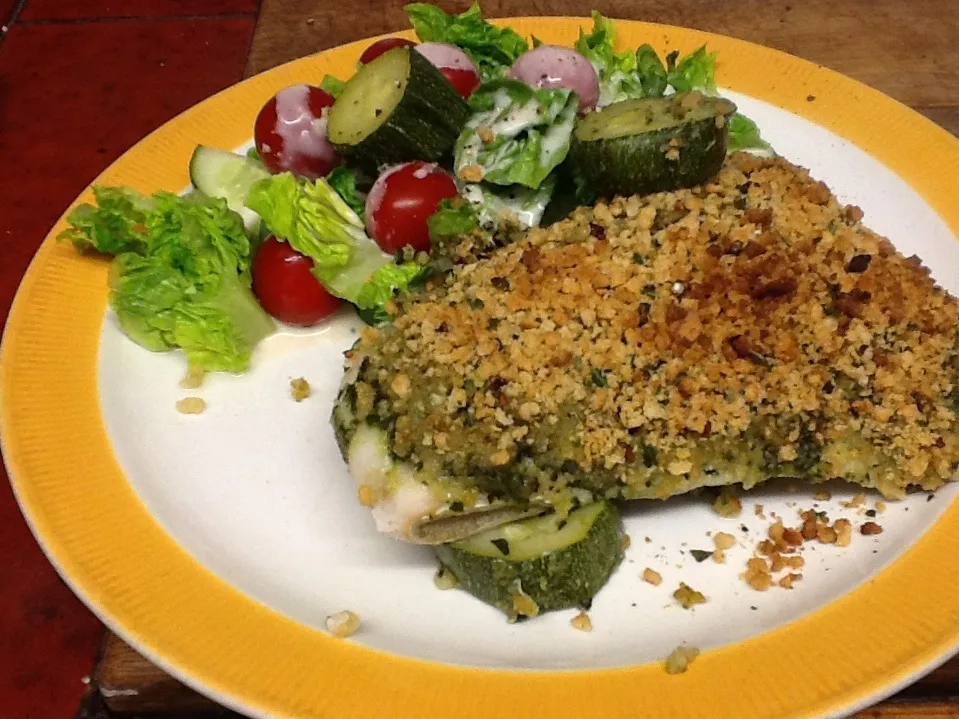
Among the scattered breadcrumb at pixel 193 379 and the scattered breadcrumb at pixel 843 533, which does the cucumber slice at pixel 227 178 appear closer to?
the scattered breadcrumb at pixel 193 379

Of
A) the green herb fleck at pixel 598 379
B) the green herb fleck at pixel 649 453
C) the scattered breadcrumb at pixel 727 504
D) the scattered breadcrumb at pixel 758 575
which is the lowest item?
the scattered breadcrumb at pixel 758 575

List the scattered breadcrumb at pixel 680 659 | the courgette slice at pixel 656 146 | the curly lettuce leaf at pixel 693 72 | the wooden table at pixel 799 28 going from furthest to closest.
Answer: the wooden table at pixel 799 28
the curly lettuce leaf at pixel 693 72
the courgette slice at pixel 656 146
the scattered breadcrumb at pixel 680 659

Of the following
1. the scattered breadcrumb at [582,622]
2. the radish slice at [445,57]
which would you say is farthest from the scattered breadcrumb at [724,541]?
the radish slice at [445,57]

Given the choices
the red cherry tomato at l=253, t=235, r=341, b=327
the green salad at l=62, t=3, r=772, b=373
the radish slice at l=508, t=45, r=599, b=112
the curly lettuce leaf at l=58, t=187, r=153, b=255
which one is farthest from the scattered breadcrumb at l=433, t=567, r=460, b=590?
the radish slice at l=508, t=45, r=599, b=112

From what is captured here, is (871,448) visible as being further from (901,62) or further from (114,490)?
(901,62)

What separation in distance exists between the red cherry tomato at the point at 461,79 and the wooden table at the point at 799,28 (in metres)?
1.08

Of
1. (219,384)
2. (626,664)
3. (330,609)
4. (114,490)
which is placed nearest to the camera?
(626,664)

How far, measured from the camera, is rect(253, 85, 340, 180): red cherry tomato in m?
2.41

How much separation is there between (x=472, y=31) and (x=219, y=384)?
1.43 metres

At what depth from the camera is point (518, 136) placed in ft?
7.63

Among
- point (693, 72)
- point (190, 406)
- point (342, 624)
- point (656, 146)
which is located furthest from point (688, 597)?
point (693, 72)

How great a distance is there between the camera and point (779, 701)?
146 cm

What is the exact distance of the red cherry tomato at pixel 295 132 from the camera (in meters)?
2.41

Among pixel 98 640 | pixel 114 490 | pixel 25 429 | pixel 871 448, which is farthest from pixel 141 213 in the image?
pixel 871 448
